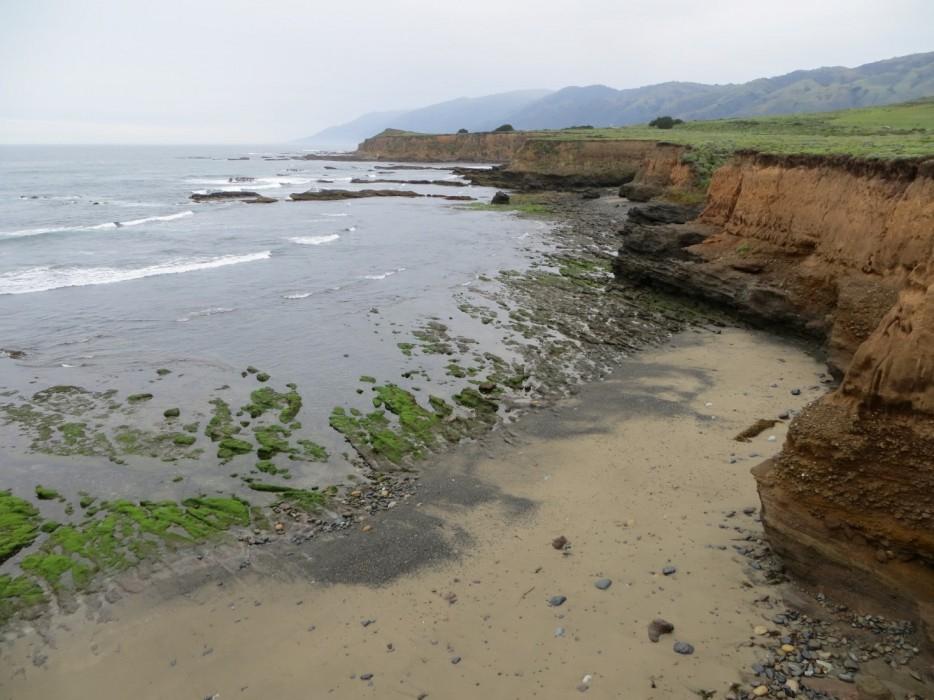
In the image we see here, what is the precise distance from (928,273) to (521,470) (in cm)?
774

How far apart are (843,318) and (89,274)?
34.4 meters

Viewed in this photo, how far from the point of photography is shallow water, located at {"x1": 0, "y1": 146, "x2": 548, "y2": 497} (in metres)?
16.8

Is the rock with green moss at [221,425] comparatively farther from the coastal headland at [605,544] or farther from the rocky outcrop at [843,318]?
the rocky outcrop at [843,318]

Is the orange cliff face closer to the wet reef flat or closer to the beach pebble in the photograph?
the beach pebble

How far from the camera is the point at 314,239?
42.2 m

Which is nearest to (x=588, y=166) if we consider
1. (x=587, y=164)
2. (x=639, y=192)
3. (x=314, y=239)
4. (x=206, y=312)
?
(x=587, y=164)

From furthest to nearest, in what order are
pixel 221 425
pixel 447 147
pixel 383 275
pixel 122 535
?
pixel 447 147, pixel 383 275, pixel 221 425, pixel 122 535

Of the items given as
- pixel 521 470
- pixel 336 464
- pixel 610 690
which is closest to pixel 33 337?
pixel 336 464

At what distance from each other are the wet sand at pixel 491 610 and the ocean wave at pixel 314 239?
103 ft

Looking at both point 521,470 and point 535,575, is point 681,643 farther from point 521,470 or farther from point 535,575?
point 521,470

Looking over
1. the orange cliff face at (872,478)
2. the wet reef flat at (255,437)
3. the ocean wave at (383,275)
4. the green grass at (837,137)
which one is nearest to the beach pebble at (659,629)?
the orange cliff face at (872,478)

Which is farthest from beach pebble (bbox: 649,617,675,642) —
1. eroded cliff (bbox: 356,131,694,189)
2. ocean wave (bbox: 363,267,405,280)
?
eroded cliff (bbox: 356,131,694,189)

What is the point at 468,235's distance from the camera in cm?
4300

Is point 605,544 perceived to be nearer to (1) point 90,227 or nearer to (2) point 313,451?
(2) point 313,451
